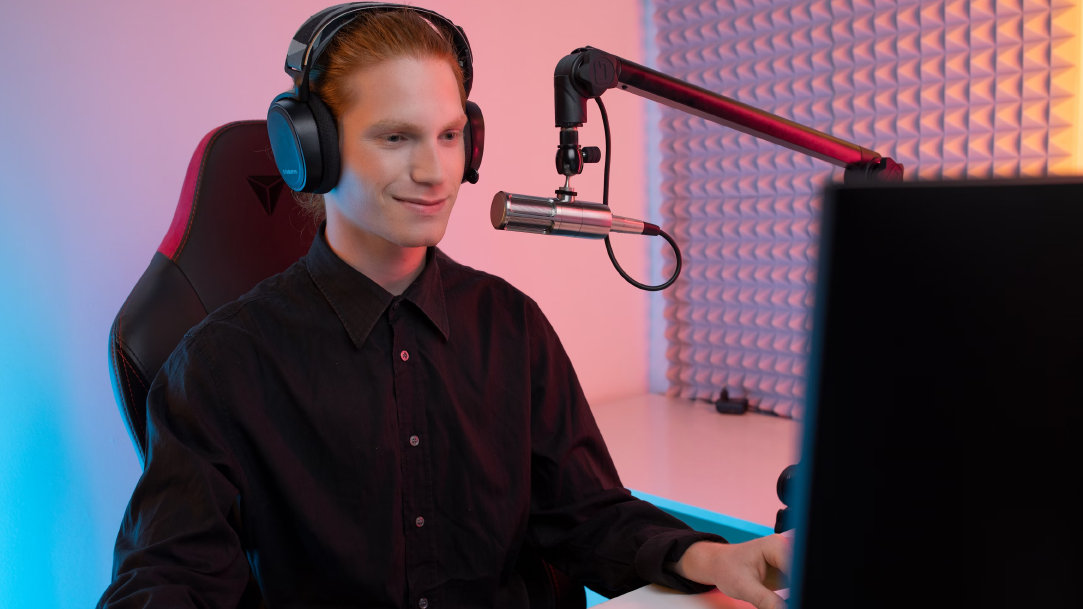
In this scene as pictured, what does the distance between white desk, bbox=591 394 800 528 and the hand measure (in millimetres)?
643

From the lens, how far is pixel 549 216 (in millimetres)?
712

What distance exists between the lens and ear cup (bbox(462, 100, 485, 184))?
104 centimetres

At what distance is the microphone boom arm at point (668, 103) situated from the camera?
735 mm

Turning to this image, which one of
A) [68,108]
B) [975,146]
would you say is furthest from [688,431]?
[68,108]

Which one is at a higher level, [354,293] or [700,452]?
Result: [354,293]

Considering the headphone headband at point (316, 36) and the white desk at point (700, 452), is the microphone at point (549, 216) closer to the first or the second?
the headphone headband at point (316, 36)

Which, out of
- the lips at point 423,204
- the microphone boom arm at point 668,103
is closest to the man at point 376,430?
the lips at point 423,204

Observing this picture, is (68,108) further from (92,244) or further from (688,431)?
(688,431)

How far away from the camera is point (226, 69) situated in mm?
1533

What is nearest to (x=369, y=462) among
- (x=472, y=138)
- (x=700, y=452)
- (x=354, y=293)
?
(x=354, y=293)

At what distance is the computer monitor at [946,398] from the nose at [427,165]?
0.70 m

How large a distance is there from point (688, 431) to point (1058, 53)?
1.06 m

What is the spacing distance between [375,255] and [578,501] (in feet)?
1.30

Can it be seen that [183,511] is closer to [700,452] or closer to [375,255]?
[375,255]
